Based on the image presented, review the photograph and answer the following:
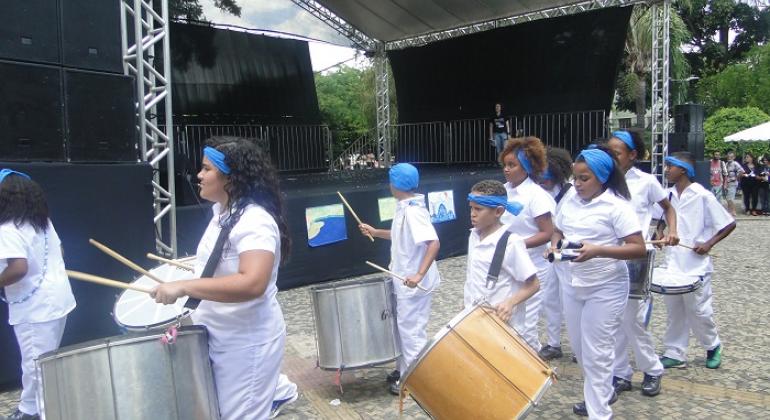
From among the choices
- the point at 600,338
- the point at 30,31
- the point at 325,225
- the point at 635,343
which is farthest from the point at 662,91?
the point at 30,31

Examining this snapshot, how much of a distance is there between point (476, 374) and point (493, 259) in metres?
0.83

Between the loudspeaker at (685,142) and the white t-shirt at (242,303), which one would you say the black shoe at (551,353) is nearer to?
the white t-shirt at (242,303)

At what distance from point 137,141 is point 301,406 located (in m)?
3.23

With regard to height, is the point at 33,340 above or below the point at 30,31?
below

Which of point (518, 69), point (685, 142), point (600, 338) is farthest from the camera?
point (518, 69)

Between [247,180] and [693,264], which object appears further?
[693,264]

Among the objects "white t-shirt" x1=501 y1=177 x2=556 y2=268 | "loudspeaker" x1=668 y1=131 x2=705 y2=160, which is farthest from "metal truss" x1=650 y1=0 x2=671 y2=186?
"white t-shirt" x1=501 y1=177 x2=556 y2=268

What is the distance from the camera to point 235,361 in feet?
8.25

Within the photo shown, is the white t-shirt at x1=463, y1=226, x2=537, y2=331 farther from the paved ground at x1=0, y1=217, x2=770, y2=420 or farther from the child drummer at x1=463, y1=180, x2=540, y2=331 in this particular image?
the paved ground at x1=0, y1=217, x2=770, y2=420

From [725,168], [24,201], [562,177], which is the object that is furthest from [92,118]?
[725,168]

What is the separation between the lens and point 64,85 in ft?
16.8

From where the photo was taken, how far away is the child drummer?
3443 millimetres

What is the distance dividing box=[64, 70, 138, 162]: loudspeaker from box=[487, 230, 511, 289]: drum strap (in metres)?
3.77

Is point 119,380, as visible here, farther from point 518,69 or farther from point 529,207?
point 518,69
